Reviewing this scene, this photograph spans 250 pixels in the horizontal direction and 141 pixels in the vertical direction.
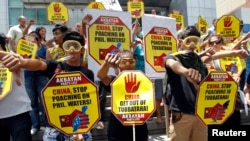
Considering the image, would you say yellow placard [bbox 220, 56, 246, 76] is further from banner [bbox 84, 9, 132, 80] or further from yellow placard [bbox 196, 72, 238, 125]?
yellow placard [bbox 196, 72, 238, 125]

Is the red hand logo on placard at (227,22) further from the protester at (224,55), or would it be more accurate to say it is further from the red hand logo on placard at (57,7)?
the red hand logo on placard at (57,7)

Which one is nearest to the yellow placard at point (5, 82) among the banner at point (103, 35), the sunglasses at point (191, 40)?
the banner at point (103, 35)

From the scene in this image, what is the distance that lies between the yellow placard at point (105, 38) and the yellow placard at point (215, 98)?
168 centimetres

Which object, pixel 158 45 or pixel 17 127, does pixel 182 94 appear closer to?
pixel 17 127

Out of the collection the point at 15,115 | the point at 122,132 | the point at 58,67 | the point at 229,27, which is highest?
the point at 229,27

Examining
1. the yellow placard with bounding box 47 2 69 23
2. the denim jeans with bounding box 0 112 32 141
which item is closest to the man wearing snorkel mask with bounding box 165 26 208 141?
the denim jeans with bounding box 0 112 32 141

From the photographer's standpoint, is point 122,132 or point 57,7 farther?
point 57,7

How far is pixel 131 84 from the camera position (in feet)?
10.2

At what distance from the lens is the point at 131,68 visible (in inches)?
131

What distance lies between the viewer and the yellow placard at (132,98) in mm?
3010

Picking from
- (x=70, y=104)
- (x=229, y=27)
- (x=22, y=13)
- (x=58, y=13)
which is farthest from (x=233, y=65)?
(x=22, y=13)

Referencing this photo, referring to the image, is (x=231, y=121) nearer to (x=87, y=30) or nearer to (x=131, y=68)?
(x=131, y=68)

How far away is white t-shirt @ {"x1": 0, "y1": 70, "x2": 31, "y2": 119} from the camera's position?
3.35 m

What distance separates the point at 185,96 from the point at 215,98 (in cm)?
31
